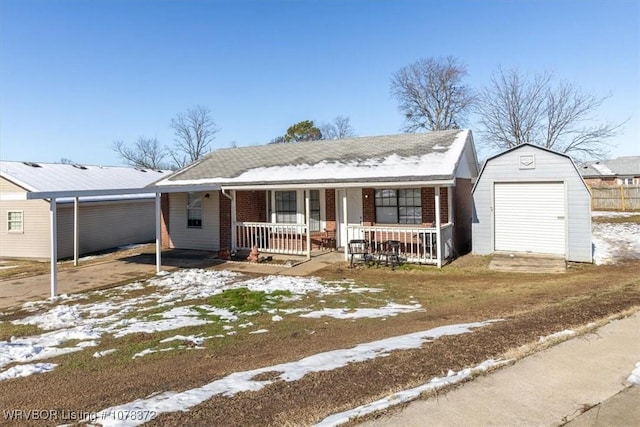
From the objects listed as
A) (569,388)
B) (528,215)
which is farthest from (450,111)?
(569,388)

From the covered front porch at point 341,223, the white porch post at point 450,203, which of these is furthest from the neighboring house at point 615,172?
the covered front porch at point 341,223

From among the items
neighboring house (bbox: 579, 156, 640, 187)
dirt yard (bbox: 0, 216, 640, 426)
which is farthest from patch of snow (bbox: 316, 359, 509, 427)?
neighboring house (bbox: 579, 156, 640, 187)

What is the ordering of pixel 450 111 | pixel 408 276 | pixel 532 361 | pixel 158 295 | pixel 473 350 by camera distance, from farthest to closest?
1. pixel 450 111
2. pixel 408 276
3. pixel 158 295
4. pixel 473 350
5. pixel 532 361

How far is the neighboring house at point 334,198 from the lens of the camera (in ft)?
41.5

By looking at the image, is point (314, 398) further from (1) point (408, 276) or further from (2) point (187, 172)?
(2) point (187, 172)

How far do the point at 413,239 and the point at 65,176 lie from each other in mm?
14994

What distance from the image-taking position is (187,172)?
→ 1741 centimetres

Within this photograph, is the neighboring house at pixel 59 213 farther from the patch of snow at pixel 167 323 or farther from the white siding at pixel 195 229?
the patch of snow at pixel 167 323

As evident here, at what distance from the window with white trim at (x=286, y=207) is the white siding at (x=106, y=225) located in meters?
8.75

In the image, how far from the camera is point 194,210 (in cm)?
1686

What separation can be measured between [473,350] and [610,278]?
7028 millimetres

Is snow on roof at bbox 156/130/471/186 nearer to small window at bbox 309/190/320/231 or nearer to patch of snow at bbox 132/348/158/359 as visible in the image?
small window at bbox 309/190/320/231

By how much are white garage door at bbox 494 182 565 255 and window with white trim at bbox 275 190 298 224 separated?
23.2 feet

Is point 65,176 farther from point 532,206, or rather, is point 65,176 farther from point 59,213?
point 532,206
